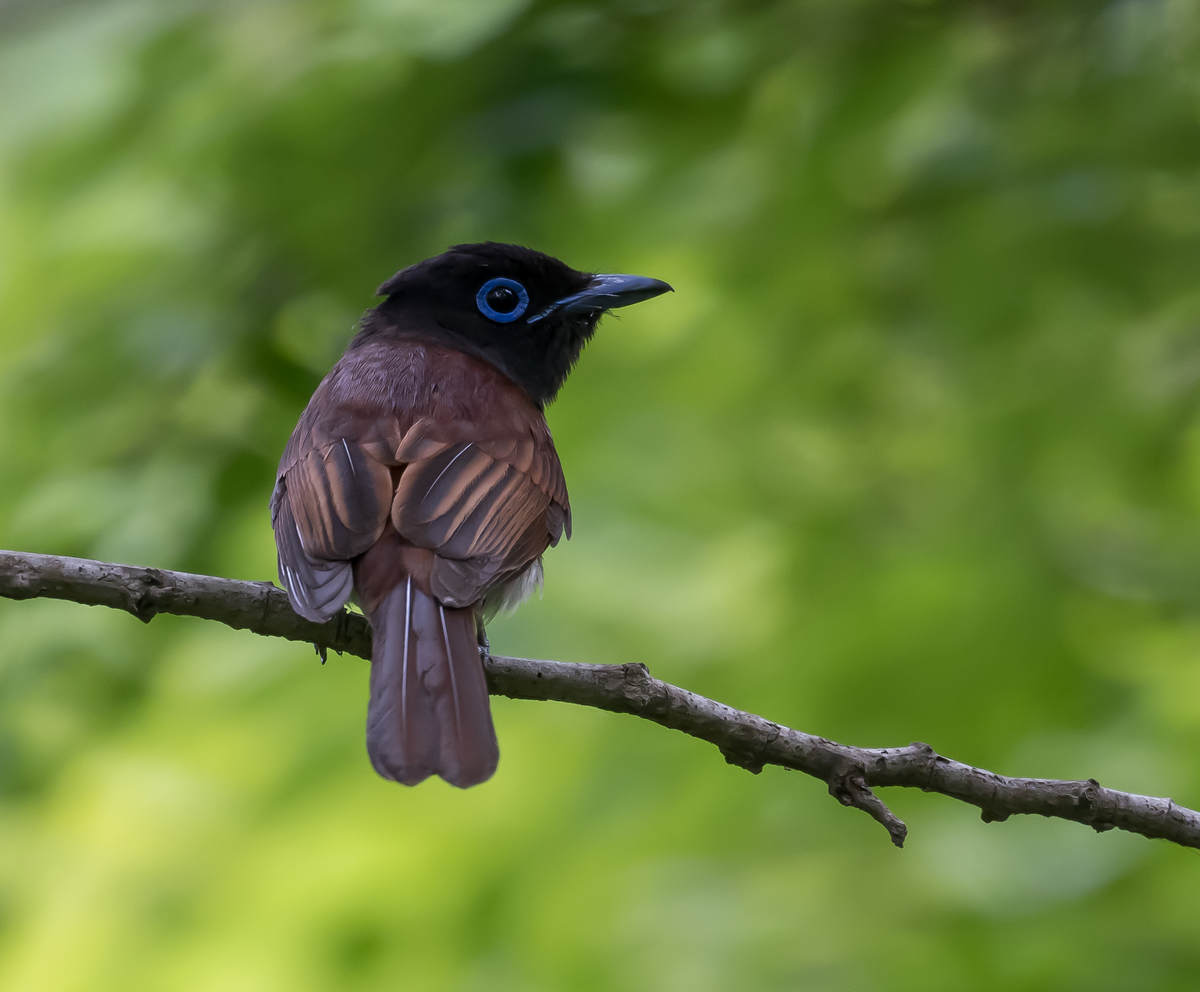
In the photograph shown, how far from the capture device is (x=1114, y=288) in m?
3.95

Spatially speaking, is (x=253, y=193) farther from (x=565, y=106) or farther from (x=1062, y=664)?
(x=1062, y=664)

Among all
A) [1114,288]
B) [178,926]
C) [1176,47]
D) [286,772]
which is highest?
[1176,47]

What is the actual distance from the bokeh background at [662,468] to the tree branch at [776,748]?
0.31m

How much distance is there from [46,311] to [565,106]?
64.4 inches

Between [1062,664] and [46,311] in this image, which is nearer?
[1062,664]

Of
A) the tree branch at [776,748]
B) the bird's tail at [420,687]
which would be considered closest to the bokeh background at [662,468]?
the tree branch at [776,748]

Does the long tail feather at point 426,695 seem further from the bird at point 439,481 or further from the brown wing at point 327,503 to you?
the brown wing at point 327,503

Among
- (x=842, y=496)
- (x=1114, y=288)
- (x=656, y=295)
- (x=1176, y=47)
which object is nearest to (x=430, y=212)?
(x=656, y=295)

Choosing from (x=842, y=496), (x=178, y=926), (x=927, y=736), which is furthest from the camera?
(x=842, y=496)

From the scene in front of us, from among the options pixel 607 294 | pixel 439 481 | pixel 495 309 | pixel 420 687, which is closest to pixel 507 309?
pixel 495 309

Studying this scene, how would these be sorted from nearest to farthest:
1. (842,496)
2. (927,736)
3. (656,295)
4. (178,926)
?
(927,736), (178,926), (842,496), (656,295)

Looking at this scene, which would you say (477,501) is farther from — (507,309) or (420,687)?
(507,309)

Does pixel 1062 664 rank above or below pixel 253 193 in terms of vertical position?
below

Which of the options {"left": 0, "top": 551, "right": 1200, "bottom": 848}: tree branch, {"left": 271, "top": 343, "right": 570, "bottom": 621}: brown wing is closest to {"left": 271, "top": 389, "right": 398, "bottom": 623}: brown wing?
{"left": 271, "top": 343, "right": 570, "bottom": 621}: brown wing
